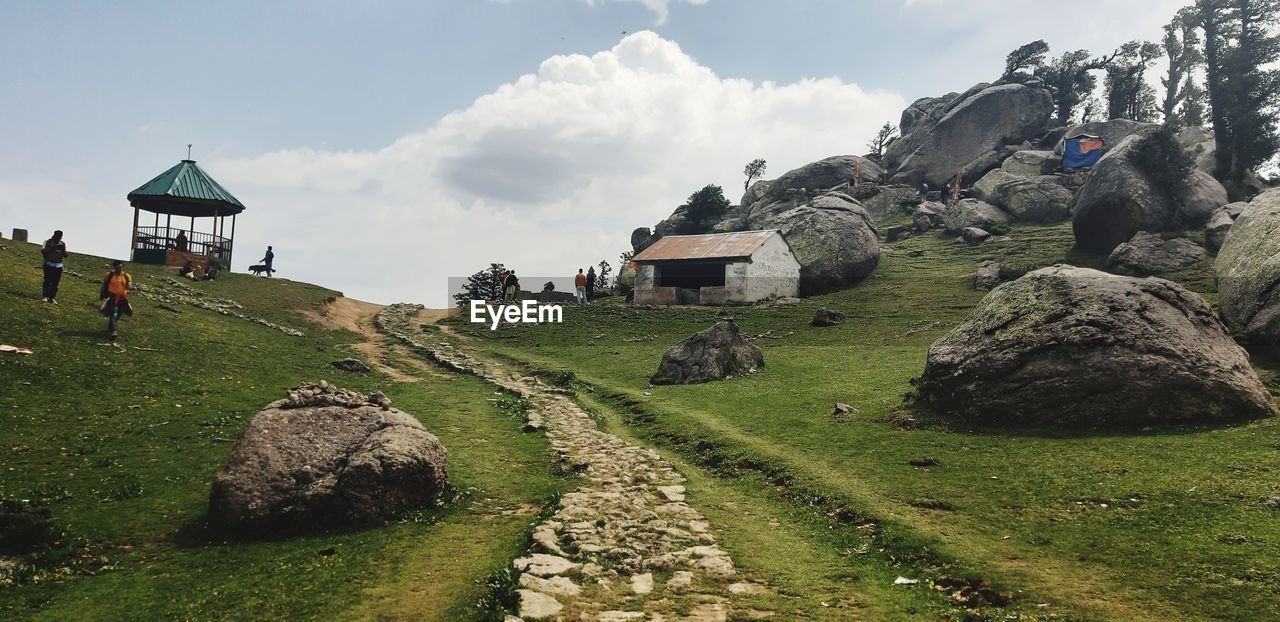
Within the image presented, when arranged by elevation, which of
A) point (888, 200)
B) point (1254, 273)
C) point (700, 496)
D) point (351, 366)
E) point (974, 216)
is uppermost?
point (888, 200)

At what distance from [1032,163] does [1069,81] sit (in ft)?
112

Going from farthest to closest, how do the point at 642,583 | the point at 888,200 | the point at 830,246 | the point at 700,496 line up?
1. the point at 888,200
2. the point at 830,246
3. the point at 700,496
4. the point at 642,583

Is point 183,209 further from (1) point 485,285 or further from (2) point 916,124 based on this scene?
(2) point 916,124

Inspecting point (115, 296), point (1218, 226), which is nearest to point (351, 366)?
point (115, 296)

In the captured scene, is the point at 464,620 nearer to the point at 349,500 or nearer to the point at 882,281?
the point at 349,500

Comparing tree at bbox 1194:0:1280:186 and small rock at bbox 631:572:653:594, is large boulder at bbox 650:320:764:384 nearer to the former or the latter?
small rock at bbox 631:572:653:594

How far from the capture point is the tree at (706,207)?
97938 mm

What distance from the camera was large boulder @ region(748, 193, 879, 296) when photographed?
187 feet

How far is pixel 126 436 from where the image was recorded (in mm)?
15727

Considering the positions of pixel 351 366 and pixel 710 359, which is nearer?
pixel 351 366

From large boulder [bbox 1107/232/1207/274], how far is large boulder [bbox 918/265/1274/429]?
2801 cm

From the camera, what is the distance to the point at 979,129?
3895 inches

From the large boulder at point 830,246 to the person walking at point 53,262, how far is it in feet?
157

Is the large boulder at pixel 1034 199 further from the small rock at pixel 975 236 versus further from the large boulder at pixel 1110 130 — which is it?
the large boulder at pixel 1110 130
